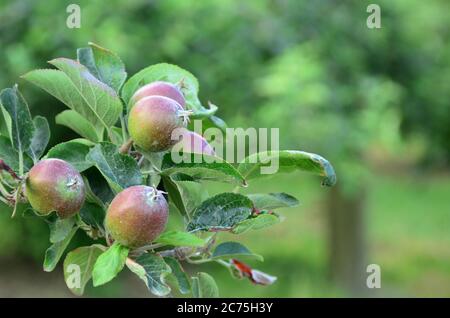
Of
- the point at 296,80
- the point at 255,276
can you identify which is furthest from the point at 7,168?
the point at 296,80

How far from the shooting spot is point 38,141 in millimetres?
846

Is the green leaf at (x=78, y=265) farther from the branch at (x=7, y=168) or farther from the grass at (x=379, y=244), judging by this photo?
the grass at (x=379, y=244)

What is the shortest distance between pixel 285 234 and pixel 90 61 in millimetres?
6926

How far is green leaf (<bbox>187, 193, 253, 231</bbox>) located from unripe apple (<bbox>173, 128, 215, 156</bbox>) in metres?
0.06

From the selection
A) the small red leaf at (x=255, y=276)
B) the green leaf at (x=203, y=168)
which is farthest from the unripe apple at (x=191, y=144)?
the small red leaf at (x=255, y=276)

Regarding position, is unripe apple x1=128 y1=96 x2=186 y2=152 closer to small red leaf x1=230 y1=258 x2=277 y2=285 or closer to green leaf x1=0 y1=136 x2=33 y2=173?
green leaf x1=0 y1=136 x2=33 y2=173

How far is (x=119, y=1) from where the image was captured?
9.91 feet

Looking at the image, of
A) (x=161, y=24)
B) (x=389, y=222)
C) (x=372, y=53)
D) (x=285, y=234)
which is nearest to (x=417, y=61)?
(x=372, y=53)

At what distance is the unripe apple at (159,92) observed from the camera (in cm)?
78

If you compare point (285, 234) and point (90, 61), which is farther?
point (285, 234)

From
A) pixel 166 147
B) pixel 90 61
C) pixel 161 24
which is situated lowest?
pixel 166 147

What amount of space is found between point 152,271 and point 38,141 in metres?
0.25

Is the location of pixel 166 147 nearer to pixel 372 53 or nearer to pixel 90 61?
pixel 90 61

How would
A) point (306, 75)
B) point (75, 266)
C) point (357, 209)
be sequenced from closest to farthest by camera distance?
point (75, 266), point (306, 75), point (357, 209)
